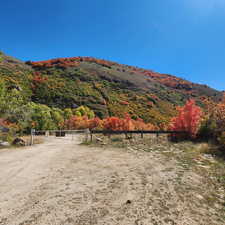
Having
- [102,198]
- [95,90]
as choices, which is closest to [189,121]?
[102,198]

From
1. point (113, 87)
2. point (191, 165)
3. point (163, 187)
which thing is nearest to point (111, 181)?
point (163, 187)

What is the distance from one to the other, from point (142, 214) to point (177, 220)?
2.30 feet

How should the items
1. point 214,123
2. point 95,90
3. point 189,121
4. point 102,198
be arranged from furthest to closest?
point 95,90 < point 189,121 < point 214,123 < point 102,198

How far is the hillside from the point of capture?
2852 inches

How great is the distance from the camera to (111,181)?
481 cm

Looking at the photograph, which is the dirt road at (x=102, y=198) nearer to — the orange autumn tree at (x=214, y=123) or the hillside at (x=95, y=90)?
the orange autumn tree at (x=214, y=123)

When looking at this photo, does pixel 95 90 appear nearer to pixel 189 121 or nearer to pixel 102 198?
pixel 189 121

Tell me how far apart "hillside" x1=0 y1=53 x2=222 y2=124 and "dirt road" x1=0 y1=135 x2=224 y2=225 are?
60.3 metres

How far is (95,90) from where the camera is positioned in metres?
91.4

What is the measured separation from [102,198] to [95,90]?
89.9m

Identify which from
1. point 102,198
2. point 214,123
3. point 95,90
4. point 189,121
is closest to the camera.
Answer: point 102,198

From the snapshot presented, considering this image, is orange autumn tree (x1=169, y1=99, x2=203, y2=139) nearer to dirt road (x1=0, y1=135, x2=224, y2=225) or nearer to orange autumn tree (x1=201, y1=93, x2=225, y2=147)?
orange autumn tree (x1=201, y1=93, x2=225, y2=147)

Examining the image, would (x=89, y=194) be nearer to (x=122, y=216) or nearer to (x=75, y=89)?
(x=122, y=216)

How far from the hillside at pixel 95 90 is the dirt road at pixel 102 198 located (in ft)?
198
